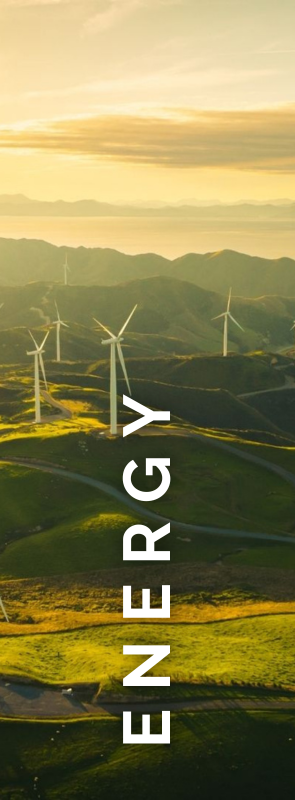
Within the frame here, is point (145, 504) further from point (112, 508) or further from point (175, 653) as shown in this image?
point (175, 653)

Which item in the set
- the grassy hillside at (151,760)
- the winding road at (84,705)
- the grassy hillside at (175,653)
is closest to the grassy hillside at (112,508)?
the grassy hillside at (175,653)

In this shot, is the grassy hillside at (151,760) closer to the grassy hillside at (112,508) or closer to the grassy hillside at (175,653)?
the grassy hillside at (175,653)

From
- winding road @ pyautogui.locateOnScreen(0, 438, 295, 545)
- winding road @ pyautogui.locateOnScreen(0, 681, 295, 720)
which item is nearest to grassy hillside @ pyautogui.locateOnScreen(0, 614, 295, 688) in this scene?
winding road @ pyautogui.locateOnScreen(0, 681, 295, 720)

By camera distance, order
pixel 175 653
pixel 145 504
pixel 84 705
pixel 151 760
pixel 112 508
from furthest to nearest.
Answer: pixel 145 504 < pixel 112 508 < pixel 175 653 < pixel 84 705 < pixel 151 760

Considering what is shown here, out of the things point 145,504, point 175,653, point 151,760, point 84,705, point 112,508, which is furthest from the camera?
point 145,504

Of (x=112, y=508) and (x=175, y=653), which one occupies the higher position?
(x=175, y=653)

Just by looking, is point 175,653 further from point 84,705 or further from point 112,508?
point 112,508

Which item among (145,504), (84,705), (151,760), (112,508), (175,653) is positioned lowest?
(145,504)

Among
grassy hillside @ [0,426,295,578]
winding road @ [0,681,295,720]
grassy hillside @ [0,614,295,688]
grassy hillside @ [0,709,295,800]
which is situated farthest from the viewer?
grassy hillside @ [0,426,295,578]

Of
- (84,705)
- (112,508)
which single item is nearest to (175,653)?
(84,705)

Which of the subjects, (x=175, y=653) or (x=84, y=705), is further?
(x=175, y=653)

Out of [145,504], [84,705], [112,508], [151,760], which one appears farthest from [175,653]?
[145,504]

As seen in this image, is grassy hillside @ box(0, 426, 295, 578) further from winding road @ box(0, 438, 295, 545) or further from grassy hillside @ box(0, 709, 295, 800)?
grassy hillside @ box(0, 709, 295, 800)
